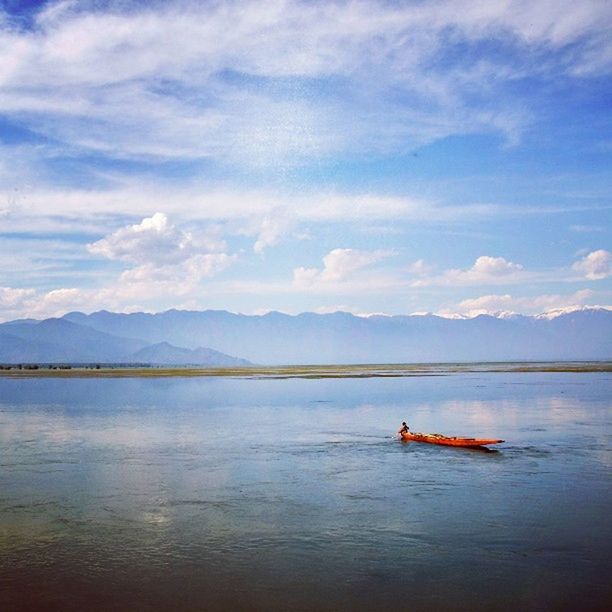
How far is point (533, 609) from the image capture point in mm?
13750

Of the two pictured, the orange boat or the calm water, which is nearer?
the calm water

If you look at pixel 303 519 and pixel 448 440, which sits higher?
pixel 448 440

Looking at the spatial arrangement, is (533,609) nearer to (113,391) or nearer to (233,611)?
(233,611)

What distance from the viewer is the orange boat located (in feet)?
111

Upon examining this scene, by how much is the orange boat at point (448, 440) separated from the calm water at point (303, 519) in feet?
2.00

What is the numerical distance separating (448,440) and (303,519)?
1647 centimetres

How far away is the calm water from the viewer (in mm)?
14938

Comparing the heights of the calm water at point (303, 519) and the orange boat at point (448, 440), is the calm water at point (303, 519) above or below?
below

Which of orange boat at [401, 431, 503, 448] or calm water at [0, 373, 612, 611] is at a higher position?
orange boat at [401, 431, 503, 448]

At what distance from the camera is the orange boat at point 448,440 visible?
33.8 metres

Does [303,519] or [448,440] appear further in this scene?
[448,440]

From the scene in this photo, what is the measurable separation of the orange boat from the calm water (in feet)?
2.00

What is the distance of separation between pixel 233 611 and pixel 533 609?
629cm

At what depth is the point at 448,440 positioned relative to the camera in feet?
116
